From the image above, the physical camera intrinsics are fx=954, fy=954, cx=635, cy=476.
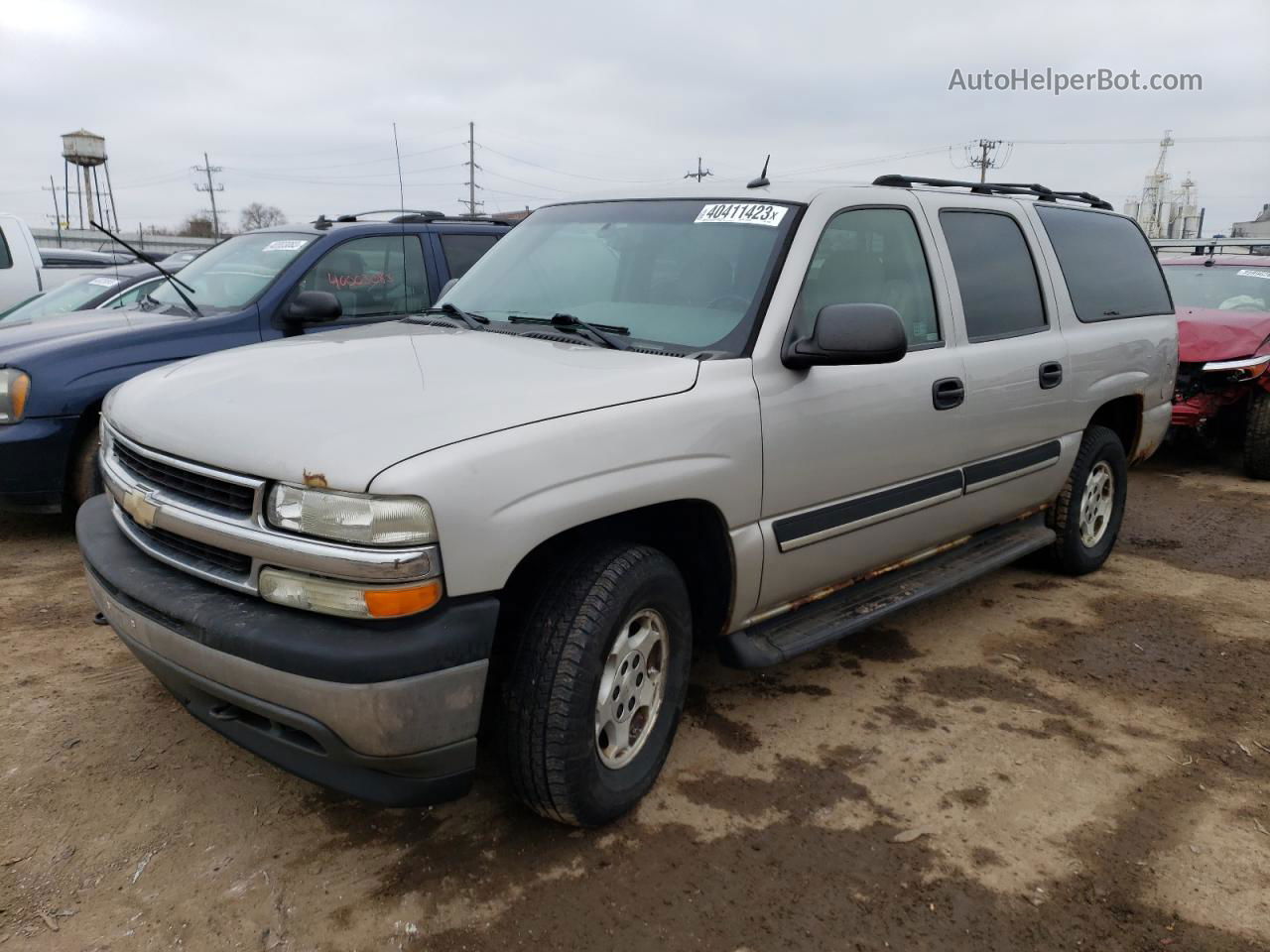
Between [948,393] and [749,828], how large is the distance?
1.76m

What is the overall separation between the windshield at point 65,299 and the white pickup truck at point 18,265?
1704mm

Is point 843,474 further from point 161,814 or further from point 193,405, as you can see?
point 161,814

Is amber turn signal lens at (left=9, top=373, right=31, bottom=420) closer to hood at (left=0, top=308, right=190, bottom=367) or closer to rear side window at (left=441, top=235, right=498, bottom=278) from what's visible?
hood at (left=0, top=308, right=190, bottom=367)

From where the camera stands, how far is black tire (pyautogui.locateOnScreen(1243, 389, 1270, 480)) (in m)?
7.36

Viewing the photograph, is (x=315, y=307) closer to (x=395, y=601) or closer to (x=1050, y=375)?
(x=395, y=601)

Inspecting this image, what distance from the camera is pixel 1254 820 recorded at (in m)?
2.85

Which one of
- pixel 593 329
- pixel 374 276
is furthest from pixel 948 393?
pixel 374 276

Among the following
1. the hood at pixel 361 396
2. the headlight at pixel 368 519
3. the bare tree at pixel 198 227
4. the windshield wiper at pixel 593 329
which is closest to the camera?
the headlight at pixel 368 519

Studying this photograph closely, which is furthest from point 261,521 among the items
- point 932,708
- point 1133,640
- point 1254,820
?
point 1133,640

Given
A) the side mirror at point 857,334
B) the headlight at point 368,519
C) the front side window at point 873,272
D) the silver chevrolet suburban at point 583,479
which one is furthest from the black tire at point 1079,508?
the headlight at point 368,519

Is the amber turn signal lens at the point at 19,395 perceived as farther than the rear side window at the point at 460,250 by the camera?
No

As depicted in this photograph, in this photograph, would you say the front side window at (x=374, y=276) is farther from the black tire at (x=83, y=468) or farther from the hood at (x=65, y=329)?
the black tire at (x=83, y=468)

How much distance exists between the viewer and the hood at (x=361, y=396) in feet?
7.19

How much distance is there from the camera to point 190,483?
2428mm
